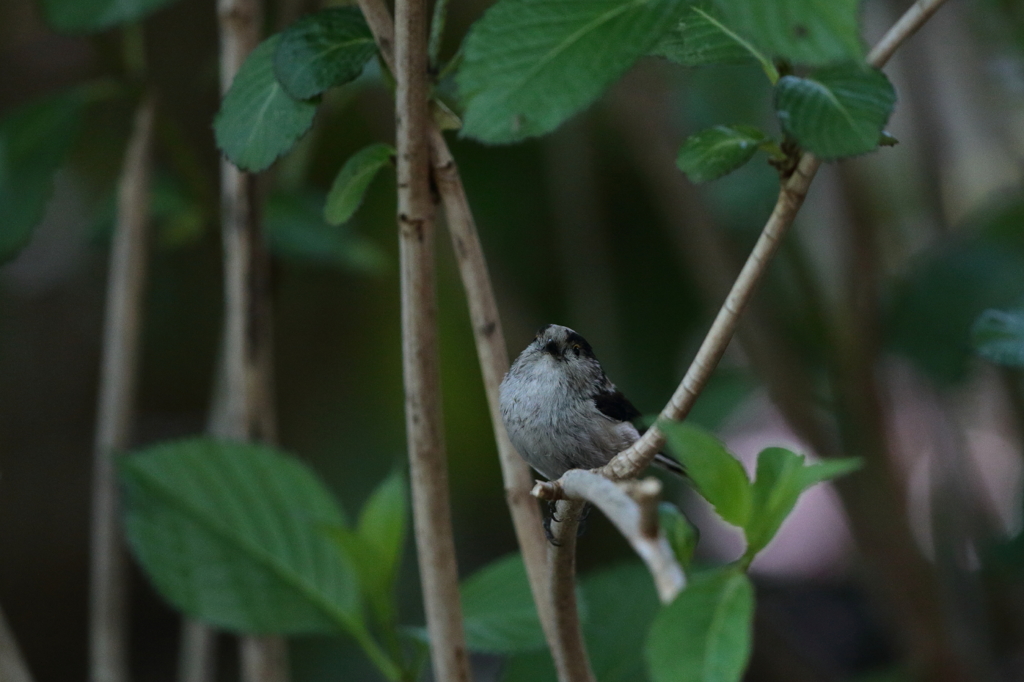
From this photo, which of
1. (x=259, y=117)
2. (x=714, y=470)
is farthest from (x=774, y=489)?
(x=259, y=117)

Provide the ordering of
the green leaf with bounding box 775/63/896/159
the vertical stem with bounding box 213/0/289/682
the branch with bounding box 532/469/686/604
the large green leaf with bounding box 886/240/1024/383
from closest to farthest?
the branch with bounding box 532/469/686/604
the green leaf with bounding box 775/63/896/159
the vertical stem with bounding box 213/0/289/682
the large green leaf with bounding box 886/240/1024/383

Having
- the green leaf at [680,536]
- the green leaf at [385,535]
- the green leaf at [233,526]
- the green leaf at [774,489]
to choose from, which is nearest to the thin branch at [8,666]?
the green leaf at [233,526]

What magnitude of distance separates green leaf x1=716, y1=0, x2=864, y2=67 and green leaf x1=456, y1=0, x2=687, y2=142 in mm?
77

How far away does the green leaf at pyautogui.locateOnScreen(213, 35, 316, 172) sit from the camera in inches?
29.3

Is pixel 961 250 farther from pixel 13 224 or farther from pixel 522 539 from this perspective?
pixel 13 224

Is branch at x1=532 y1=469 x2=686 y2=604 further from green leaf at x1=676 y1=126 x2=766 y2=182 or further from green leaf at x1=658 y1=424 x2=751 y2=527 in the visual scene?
green leaf at x1=676 y1=126 x2=766 y2=182

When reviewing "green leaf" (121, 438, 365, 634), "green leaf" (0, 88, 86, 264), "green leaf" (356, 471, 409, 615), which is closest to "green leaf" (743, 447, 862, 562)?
"green leaf" (356, 471, 409, 615)

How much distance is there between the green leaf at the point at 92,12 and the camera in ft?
3.73

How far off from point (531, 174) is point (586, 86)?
6.20 feet

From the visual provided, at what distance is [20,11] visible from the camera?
2.18 m

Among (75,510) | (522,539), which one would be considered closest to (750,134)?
(522,539)

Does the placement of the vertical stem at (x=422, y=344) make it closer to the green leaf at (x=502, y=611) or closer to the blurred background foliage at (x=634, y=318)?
the green leaf at (x=502, y=611)

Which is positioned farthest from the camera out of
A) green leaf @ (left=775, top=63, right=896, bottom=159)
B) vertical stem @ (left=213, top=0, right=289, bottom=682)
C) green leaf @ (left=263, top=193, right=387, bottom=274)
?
green leaf @ (left=263, top=193, right=387, bottom=274)

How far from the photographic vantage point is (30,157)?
124cm
